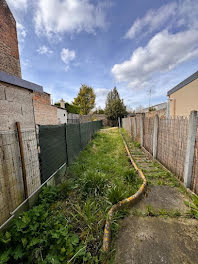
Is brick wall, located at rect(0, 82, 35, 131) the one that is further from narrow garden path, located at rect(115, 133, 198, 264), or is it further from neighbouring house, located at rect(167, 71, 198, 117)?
neighbouring house, located at rect(167, 71, 198, 117)

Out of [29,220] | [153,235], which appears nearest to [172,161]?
[153,235]

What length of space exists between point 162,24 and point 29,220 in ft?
29.8

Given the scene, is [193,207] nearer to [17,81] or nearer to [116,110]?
[17,81]

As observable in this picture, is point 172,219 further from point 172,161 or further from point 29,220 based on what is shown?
point 29,220

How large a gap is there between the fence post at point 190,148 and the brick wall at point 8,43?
8.46 metres

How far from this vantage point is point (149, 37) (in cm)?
731

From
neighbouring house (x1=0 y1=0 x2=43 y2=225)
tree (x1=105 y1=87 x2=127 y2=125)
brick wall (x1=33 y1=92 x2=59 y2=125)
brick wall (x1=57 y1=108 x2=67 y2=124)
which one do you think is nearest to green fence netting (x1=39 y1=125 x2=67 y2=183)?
neighbouring house (x1=0 y1=0 x2=43 y2=225)

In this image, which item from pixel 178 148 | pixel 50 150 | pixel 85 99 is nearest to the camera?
pixel 50 150

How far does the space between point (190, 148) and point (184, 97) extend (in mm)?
6102

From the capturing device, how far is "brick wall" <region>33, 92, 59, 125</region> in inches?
219

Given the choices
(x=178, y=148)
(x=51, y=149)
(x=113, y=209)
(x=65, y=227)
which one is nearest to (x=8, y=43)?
(x=51, y=149)

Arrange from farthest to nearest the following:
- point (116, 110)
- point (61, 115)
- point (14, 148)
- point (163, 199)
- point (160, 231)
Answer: point (116, 110)
point (61, 115)
point (163, 199)
point (14, 148)
point (160, 231)

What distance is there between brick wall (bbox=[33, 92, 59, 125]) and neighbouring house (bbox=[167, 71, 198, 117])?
8090 millimetres

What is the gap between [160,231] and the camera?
167 centimetres
